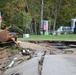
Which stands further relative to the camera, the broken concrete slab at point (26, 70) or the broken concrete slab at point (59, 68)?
the broken concrete slab at point (26, 70)

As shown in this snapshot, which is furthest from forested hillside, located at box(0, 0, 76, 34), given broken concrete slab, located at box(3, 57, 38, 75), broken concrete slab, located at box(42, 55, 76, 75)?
broken concrete slab, located at box(3, 57, 38, 75)

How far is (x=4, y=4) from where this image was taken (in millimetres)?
47344

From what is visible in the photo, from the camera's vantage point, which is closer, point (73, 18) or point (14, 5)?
point (14, 5)

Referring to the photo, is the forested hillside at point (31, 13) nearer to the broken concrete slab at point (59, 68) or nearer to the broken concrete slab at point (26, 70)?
the broken concrete slab at point (59, 68)

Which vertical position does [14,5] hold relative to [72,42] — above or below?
above

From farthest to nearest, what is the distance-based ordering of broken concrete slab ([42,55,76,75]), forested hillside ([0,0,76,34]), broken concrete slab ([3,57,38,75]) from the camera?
forested hillside ([0,0,76,34]), broken concrete slab ([3,57,38,75]), broken concrete slab ([42,55,76,75])

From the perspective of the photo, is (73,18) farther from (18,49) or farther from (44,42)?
(18,49)

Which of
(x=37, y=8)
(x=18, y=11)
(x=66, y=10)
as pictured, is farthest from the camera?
(x=66, y=10)

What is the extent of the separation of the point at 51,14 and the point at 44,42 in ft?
107

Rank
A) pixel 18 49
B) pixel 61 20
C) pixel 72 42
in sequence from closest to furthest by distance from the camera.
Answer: pixel 18 49 → pixel 72 42 → pixel 61 20

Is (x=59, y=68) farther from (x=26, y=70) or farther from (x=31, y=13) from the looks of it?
(x=31, y=13)

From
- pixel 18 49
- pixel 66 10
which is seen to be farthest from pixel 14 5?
pixel 18 49

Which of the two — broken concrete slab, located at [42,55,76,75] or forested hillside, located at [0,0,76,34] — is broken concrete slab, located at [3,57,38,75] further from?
forested hillside, located at [0,0,76,34]

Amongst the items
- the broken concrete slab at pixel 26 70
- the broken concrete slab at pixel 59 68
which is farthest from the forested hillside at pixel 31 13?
the broken concrete slab at pixel 26 70
